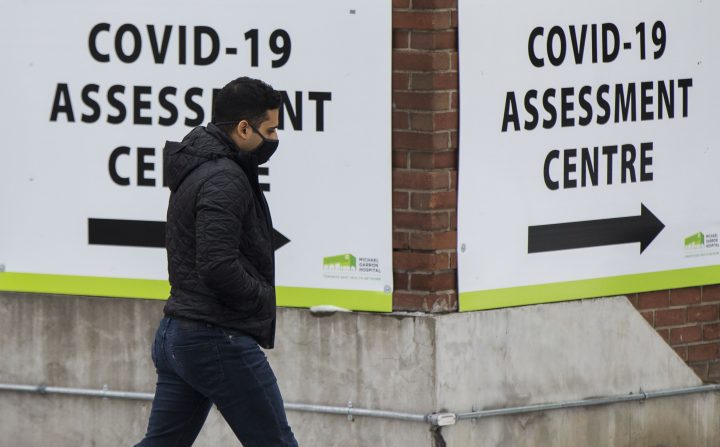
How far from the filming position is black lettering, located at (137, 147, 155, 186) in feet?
22.4

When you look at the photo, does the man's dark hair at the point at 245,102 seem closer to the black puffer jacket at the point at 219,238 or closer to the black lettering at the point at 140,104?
the black puffer jacket at the point at 219,238

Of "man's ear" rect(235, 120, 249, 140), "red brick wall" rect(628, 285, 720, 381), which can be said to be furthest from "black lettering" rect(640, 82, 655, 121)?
"man's ear" rect(235, 120, 249, 140)

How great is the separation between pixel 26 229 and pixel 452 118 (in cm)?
226

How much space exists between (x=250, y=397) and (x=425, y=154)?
5.68ft

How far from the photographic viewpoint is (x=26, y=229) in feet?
23.1

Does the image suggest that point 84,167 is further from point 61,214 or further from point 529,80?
point 529,80

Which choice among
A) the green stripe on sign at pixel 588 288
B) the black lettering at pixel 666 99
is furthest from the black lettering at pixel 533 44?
the green stripe on sign at pixel 588 288

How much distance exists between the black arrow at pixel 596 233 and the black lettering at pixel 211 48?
5.63 feet

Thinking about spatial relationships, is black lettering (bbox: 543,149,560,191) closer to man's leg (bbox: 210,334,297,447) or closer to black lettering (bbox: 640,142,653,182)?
black lettering (bbox: 640,142,653,182)

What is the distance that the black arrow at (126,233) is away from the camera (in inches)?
269

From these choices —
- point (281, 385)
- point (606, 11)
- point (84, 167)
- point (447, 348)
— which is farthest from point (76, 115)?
point (606, 11)

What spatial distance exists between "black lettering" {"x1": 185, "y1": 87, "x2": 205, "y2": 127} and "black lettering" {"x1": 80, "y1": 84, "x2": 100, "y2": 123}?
1.55ft

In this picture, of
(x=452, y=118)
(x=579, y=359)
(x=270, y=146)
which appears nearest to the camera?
(x=270, y=146)

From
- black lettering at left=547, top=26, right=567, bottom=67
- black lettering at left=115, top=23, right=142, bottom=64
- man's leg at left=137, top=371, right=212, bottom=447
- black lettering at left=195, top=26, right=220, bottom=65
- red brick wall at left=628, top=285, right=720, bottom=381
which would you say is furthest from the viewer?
red brick wall at left=628, top=285, right=720, bottom=381
